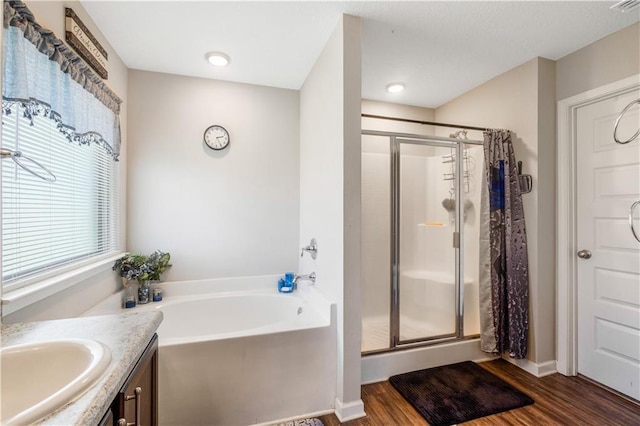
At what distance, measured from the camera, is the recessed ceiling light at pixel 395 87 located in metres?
2.71

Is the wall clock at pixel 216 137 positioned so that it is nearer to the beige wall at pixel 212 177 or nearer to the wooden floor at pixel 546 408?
the beige wall at pixel 212 177

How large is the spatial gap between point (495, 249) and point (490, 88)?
1.53m

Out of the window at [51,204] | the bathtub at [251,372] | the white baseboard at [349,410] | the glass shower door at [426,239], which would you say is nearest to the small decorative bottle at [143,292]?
the bathtub at [251,372]

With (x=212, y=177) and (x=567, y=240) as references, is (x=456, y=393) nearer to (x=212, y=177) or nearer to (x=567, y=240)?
(x=567, y=240)

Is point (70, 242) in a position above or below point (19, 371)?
above

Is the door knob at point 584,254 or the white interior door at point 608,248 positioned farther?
the door knob at point 584,254

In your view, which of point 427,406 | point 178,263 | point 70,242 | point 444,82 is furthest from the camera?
point 444,82

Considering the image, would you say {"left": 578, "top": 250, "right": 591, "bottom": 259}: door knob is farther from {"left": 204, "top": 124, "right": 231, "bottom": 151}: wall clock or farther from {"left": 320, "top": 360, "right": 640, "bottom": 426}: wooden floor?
{"left": 204, "top": 124, "right": 231, "bottom": 151}: wall clock

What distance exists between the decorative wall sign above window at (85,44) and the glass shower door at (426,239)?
2191 millimetres

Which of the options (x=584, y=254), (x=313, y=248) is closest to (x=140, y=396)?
(x=313, y=248)

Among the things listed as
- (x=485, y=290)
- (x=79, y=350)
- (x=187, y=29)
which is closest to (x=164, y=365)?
(x=79, y=350)

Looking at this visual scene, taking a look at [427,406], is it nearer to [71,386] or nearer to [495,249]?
[495,249]

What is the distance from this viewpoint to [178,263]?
2475mm

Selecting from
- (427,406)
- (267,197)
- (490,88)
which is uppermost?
(490,88)
